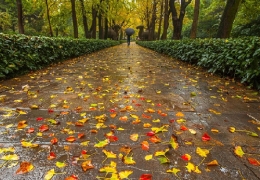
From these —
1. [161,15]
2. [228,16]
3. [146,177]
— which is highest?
[161,15]

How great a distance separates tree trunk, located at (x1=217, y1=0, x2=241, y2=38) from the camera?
26.8 ft

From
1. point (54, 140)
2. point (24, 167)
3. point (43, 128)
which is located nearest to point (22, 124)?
point (43, 128)

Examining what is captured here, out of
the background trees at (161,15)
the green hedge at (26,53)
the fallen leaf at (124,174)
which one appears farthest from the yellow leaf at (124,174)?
the background trees at (161,15)

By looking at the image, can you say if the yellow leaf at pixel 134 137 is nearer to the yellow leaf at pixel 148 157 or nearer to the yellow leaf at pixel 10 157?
the yellow leaf at pixel 148 157

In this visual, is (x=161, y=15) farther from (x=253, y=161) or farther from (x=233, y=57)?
(x=253, y=161)

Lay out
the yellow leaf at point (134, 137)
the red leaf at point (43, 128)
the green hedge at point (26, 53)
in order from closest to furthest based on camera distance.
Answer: the yellow leaf at point (134, 137)
the red leaf at point (43, 128)
the green hedge at point (26, 53)

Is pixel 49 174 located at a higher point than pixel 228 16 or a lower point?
lower

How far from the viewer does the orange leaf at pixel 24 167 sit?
5.07 ft

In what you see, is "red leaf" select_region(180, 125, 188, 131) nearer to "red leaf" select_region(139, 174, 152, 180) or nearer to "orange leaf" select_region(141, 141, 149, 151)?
"orange leaf" select_region(141, 141, 149, 151)

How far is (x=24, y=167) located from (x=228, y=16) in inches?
369

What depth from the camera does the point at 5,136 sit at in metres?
2.06

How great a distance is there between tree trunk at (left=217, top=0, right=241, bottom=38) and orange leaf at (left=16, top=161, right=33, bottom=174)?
9.27 metres

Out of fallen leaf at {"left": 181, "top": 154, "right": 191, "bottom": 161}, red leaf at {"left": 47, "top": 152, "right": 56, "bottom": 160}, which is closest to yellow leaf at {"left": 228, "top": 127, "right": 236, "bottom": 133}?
fallen leaf at {"left": 181, "top": 154, "right": 191, "bottom": 161}

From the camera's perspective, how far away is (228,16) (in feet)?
27.5
